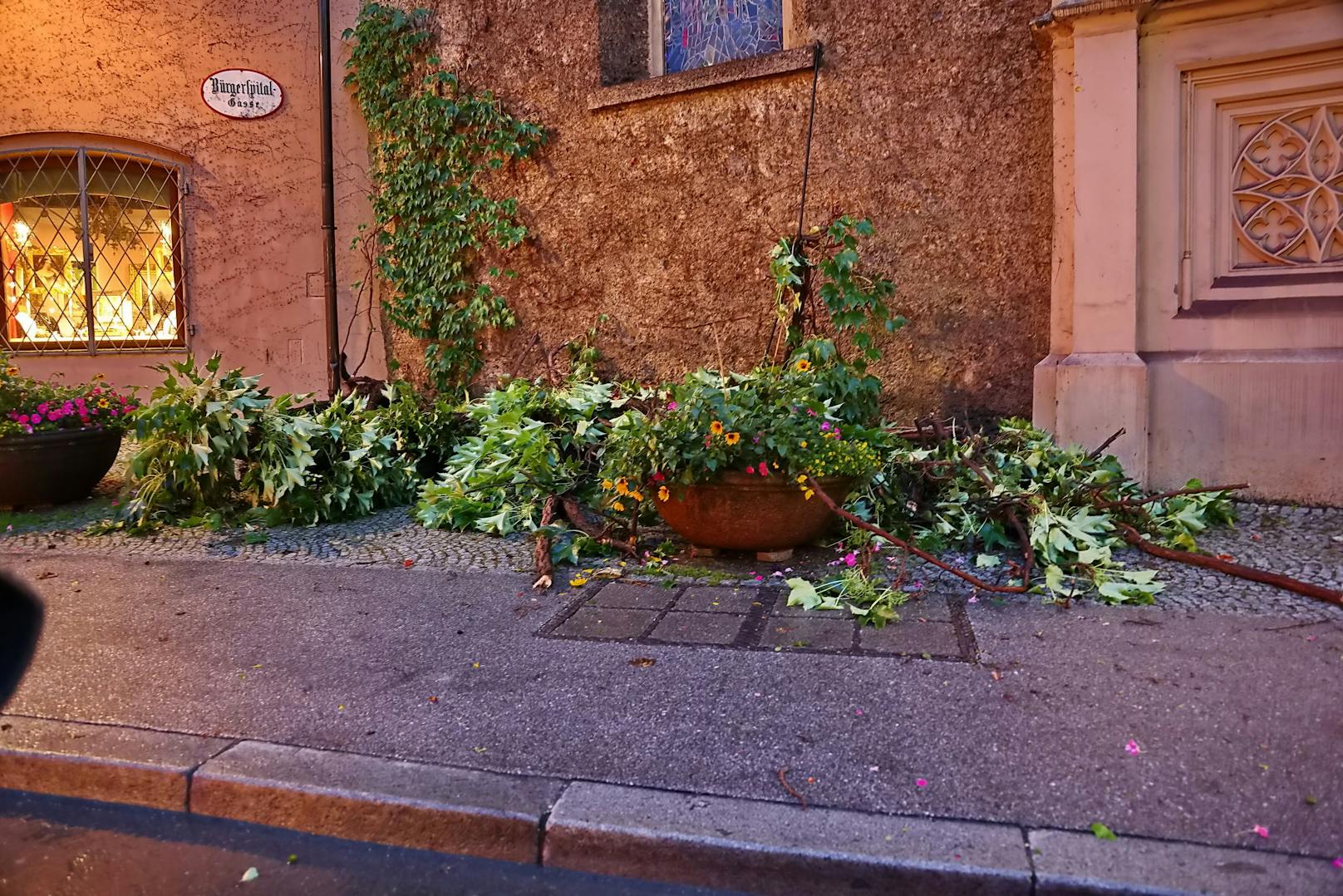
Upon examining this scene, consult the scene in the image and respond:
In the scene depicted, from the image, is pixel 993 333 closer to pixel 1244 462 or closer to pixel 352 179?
pixel 1244 462

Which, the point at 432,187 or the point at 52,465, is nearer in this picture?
the point at 52,465

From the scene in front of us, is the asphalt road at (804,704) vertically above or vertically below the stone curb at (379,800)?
above

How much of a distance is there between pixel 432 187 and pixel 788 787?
6973mm

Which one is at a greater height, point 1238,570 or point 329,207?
point 329,207

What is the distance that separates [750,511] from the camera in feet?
15.7

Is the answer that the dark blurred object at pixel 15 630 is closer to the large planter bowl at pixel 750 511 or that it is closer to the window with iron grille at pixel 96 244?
the large planter bowl at pixel 750 511

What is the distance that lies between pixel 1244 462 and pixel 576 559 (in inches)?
153

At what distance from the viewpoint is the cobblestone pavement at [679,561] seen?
425 cm

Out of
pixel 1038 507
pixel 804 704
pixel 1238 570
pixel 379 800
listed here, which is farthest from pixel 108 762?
pixel 1238 570

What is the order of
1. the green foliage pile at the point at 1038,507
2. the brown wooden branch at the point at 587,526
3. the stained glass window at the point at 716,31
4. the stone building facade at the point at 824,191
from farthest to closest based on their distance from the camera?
the stained glass window at the point at 716,31, the stone building facade at the point at 824,191, the brown wooden branch at the point at 587,526, the green foliage pile at the point at 1038,507

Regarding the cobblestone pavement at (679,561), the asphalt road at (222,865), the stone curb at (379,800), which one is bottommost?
the asphalt road at (222,865)

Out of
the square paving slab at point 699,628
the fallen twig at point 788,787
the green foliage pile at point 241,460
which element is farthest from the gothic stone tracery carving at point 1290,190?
the green foliage pile at point 241,460

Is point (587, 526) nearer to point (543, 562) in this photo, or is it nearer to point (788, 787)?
point (543, 562)

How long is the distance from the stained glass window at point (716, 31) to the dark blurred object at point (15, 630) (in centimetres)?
672
